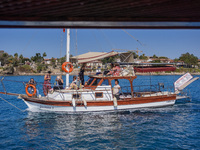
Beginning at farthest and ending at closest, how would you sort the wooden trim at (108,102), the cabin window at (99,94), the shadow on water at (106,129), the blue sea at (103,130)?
1. the cabin window at (99,94)
2. the wooden trim at (108,102)
3. the shadow on water at (106,129)
4. the blue sea at (103,130)

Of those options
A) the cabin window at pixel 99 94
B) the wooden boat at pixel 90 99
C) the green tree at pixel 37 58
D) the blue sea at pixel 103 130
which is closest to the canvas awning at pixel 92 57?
the wooden boat at pixel 90 99

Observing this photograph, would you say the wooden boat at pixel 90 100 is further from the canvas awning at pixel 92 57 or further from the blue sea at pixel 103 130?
the canvas awning at pixel 92 57

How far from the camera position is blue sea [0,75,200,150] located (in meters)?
10.3

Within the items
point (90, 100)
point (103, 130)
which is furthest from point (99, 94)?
point (103, 130)

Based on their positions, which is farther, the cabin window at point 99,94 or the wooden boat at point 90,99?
the cabin window at point 99,94

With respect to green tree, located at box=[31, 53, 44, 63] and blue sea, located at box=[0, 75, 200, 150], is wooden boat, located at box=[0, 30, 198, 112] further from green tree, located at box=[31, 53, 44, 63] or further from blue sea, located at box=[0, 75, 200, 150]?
green tree, located at box=[31, 53, 44, 63]

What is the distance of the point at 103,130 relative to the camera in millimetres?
12500

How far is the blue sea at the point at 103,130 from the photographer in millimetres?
10289
